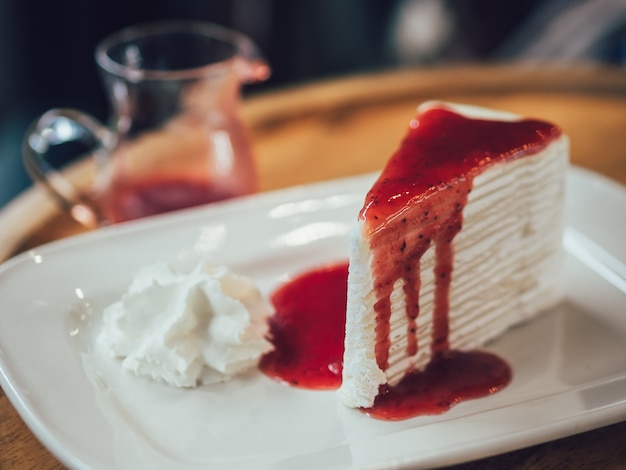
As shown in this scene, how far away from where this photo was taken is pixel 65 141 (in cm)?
194

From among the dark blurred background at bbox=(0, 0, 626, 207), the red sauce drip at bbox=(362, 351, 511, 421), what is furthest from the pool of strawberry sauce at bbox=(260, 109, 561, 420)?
the dark blurred background at bbox=(0, 0, 626, 207)

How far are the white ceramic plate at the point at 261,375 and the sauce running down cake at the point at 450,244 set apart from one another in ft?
0.23

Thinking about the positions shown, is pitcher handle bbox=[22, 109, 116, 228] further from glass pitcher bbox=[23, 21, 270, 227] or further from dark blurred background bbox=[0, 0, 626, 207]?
dark blurred background bbox=[0, 0, 626, 207]

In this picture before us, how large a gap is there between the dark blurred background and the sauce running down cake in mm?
2195

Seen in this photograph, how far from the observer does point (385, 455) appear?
119 centimetres

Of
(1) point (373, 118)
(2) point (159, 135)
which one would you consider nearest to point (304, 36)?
(1) point (373, 118)

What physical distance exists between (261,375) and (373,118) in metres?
1.23

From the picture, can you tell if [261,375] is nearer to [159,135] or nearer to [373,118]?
[159,135]

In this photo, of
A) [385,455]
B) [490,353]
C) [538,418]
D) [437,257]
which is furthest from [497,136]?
[385,455]

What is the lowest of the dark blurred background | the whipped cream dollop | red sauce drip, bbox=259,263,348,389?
the dark blurred background

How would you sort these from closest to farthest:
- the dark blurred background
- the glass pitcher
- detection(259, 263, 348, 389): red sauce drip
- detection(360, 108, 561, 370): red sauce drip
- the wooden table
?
detection(360, 108, 561, 370): red sauce drip → detection(259, 263, 348, 389): red sauce drip → the glass pitcher → the wooden table → the dark blurred background

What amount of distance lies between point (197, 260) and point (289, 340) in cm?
32

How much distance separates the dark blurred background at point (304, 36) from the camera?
12.1 feet

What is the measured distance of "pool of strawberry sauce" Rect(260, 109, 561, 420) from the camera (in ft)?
4.40
